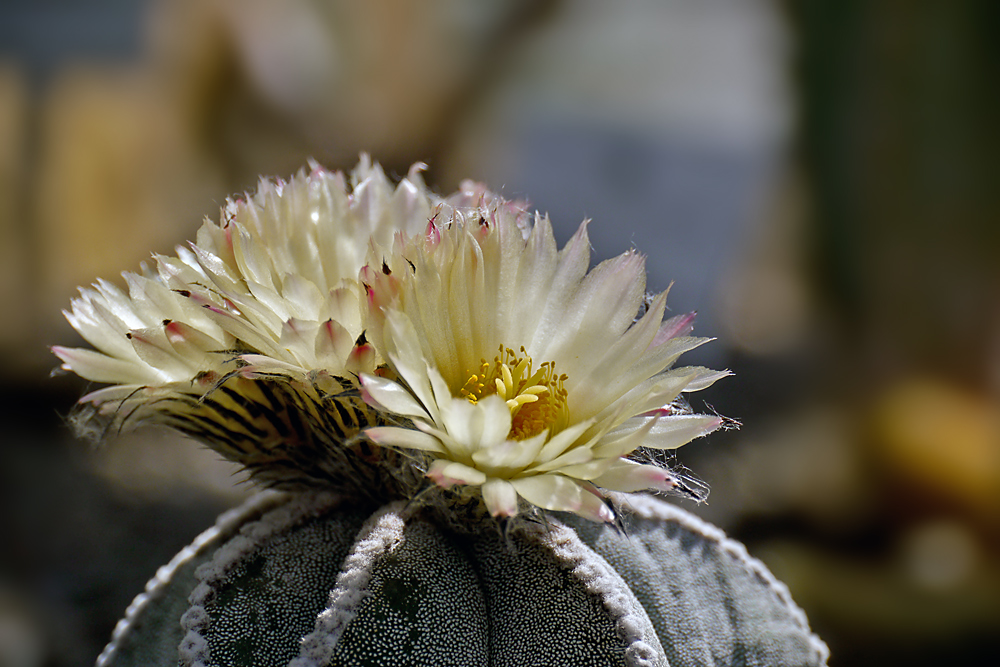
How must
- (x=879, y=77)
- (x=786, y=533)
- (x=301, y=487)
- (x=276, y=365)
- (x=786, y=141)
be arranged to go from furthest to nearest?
(x=786, y=141)
(x=879, y=77)
(x=786, y=533)
(x=301, y=487)
(x=276, y=365)

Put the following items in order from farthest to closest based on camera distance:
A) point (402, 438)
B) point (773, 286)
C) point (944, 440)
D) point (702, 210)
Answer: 1. point (702, 210)
2. point (773, 286)
3. point (944, 440)
4. point (402, 438)

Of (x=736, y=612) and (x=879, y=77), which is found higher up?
(x=879, y=77)

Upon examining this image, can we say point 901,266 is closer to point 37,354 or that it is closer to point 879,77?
point 879,77

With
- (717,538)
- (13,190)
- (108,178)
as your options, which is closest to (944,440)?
(717,538)

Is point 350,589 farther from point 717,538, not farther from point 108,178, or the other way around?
point 108,178

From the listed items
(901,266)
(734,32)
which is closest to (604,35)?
(734,32)

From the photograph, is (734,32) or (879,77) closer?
(879,77)
